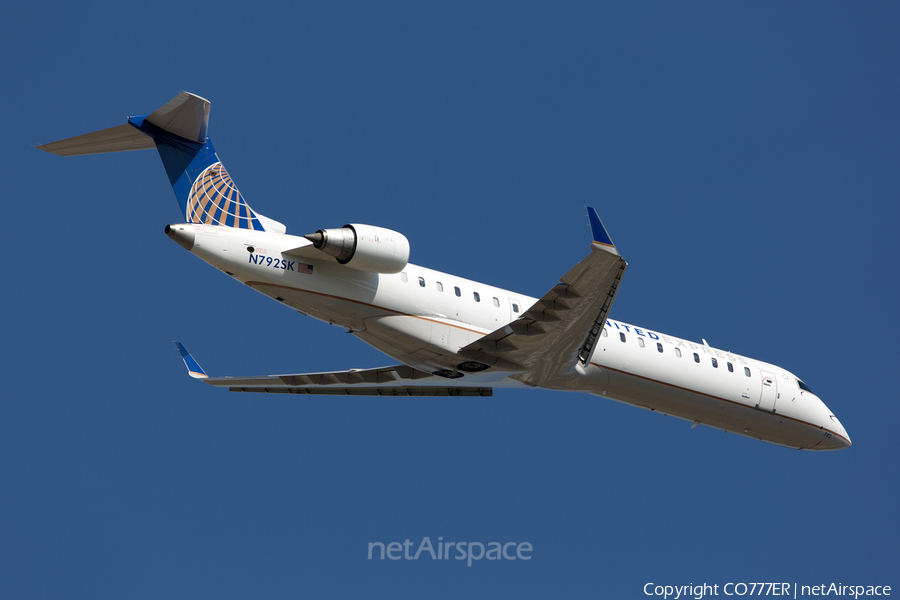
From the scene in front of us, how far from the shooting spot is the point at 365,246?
15695 mm

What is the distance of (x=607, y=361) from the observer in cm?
1947

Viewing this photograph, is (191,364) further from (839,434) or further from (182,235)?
(839,434)

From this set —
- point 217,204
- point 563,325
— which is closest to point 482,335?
point 563,325

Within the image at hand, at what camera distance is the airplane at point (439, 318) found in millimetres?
15805

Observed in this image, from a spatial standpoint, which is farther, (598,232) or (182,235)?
(182,235)

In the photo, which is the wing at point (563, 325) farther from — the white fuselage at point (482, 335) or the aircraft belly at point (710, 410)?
the aircraft belly at point (710, 410)

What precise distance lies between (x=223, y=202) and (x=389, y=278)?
354 cm

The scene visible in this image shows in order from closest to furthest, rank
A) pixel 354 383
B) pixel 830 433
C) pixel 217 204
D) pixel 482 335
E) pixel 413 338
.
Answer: pixel 217 204 < pixel 413 338 < pixel 482 335 < pixel 354 383 < pixel 830 433

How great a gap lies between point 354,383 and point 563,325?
663 centimetres

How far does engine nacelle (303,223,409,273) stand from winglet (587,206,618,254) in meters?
3.71

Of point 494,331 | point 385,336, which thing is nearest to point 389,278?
point 385,336

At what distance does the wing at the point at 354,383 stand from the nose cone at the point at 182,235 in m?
6.19

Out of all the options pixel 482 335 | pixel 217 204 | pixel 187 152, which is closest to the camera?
pixel 217 204

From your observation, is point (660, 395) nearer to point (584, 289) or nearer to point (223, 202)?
point (584, 289)
